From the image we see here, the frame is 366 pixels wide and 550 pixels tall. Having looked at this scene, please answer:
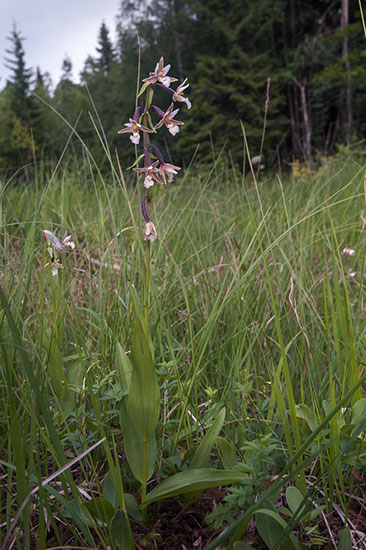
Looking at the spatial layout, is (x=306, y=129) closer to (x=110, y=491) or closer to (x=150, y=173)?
(x=150, y=173)

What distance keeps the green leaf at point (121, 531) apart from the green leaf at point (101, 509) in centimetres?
4

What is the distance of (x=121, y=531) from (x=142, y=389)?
0.84 ft

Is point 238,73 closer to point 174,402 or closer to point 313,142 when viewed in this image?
point 313,142

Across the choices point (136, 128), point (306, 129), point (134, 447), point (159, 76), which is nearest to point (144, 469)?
point (134, 447)

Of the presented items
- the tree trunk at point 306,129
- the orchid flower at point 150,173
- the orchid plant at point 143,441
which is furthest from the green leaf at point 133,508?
the tree trunk at point 306,129

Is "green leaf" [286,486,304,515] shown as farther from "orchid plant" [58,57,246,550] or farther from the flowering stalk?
the flowering stalk

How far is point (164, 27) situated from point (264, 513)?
919 inches

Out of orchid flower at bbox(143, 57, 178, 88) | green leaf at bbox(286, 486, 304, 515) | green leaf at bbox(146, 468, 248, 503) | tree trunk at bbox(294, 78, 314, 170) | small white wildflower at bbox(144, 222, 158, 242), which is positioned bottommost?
green leaf at bbox(286, 486, 304, 515)

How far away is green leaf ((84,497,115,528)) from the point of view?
30.4 inches

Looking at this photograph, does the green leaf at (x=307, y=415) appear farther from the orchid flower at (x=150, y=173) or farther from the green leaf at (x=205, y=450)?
the orchid flower at (x=150, y=173)

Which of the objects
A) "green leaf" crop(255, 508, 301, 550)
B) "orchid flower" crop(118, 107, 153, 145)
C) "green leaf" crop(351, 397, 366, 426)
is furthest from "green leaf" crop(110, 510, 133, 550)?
"orchid flower" crop(118, 107, 153, 145)

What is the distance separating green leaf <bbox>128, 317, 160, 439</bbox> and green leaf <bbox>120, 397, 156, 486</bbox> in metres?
0.04

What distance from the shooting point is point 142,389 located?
0.80m

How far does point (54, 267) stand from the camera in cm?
112
